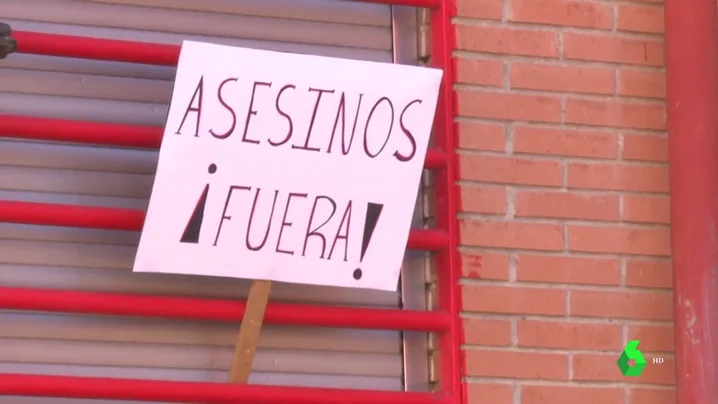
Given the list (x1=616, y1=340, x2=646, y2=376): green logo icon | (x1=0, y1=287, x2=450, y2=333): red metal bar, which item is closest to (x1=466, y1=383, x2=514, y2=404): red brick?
(x1=0, y1=287, x2=450, y2=333): red metal bar

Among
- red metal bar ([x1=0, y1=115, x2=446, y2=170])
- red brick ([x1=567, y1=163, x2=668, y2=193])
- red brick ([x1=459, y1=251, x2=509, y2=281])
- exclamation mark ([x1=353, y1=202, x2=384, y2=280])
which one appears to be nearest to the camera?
red metal bar ([x1=0, y1=115, x2=446, y2=170])

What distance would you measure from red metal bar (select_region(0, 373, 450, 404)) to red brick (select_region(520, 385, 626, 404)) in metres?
0.22

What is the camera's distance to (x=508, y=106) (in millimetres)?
2693

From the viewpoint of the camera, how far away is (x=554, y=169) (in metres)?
2.70

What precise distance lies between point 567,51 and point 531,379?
2.26 ft

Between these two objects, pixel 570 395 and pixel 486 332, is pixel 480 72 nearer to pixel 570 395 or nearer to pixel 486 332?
pixel 486 332

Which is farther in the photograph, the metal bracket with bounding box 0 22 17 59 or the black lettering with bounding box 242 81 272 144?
the black lettering with bounding box 242 81 272 144

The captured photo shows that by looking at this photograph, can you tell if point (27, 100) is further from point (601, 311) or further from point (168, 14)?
point (601, 311)

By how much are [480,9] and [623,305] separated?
2.21 feet

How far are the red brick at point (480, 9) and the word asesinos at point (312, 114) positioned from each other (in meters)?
0.28

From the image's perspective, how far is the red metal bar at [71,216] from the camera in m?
2.37

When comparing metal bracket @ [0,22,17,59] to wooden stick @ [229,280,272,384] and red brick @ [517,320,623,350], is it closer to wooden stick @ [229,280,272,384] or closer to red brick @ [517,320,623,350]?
wooden stick @ [229,280,272,384]

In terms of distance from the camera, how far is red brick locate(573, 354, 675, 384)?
2.62 meters

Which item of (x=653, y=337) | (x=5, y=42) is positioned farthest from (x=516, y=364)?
(x=5, y=42)
